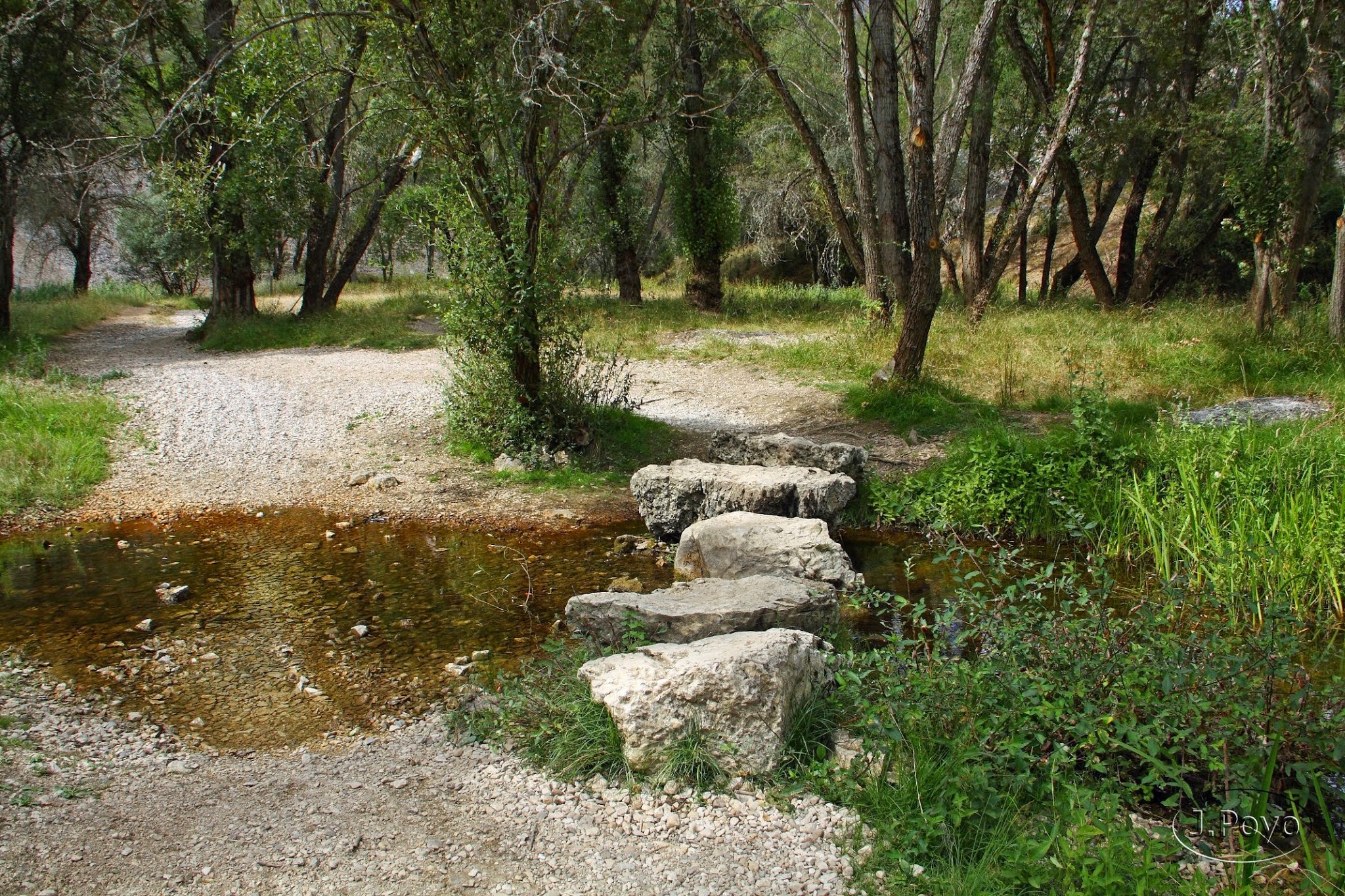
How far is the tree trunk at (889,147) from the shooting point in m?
10.6

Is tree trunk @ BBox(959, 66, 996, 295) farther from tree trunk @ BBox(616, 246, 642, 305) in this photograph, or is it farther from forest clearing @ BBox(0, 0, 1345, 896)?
tree trunk @ BBox(616, 246, 642, 305)

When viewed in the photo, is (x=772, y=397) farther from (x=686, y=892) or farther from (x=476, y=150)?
(x=686, y=892)

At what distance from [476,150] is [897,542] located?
198 inches

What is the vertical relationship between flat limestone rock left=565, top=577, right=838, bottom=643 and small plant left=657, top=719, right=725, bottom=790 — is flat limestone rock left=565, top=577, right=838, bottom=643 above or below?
above

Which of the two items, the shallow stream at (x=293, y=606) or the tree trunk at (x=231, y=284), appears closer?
the shallow stream at (x=293, y=606)

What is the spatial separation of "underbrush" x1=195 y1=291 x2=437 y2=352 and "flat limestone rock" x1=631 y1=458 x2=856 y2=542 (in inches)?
309

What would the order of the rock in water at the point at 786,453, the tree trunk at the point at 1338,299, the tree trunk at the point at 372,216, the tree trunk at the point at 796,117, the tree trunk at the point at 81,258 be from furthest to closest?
the tree trunk at the point at 81,258 < the tree trunk at the point at 372,216 < the tree trunk at the point at 1338,299 < the tree trunk at the point at 796,117 < the rock in water at the point at 786,453

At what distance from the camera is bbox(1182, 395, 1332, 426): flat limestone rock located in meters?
7.84

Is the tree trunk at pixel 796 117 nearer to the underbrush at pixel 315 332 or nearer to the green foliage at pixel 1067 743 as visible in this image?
the underbrush at pixel 315 332

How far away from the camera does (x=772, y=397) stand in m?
11.2

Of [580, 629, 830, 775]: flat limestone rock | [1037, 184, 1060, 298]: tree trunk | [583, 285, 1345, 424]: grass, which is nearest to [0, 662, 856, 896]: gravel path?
[580, 629, 830, 775]: flat limestone rock

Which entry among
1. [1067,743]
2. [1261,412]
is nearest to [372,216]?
[1261,412]

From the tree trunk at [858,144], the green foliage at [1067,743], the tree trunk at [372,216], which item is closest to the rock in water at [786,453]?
the green foliage at [1067,743]

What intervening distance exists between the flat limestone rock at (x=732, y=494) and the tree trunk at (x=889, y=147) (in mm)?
4063
